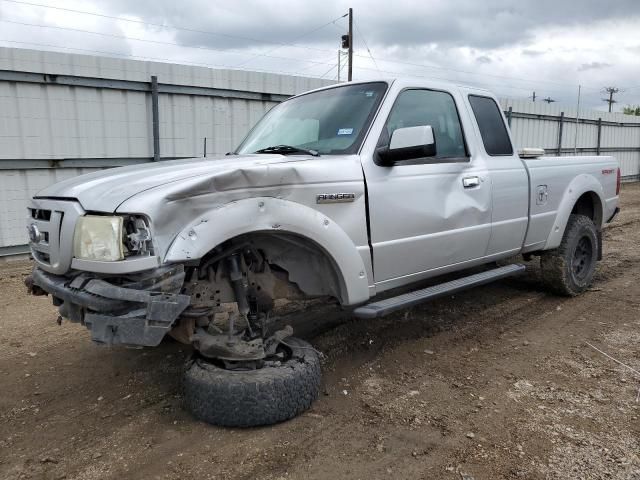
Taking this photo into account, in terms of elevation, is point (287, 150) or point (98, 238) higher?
point (287, 150)

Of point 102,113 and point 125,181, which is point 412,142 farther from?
point 102,113

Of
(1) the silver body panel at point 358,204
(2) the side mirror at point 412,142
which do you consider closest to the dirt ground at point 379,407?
(1) the silver body panel at point 358,204

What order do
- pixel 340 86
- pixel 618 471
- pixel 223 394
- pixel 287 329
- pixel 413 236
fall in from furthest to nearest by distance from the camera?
pixel 340 86, pixel 413 236, pixel 287 329, pixel 223 394, pixel 618 471

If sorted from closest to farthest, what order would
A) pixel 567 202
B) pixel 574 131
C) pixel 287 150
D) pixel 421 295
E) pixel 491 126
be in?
pixel 287 150 → pixel 421 295 → pixel 491 126 → pixel 567 202 → pixel 574 131

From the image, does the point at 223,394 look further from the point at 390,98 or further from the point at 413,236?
the point at 390,98

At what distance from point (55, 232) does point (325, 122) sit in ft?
6.53

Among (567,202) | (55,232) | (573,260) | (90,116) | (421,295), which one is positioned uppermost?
(90,116)

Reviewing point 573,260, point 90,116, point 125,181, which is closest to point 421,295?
point 125,181

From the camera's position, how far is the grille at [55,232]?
2740mm

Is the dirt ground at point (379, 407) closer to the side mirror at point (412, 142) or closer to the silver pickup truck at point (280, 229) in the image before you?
the silver pickup truck at point (280, 229)

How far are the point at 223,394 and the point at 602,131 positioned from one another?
2395 centimetres

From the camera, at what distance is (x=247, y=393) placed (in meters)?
2.93

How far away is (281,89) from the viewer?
10859 millimetres

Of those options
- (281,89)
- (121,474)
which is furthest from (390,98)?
(281,89)
